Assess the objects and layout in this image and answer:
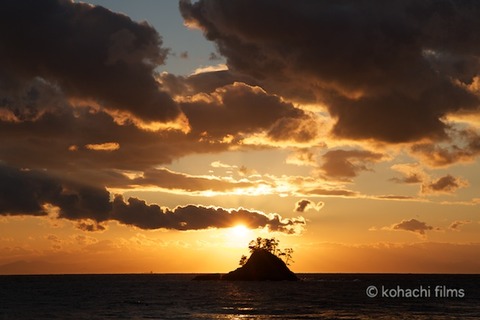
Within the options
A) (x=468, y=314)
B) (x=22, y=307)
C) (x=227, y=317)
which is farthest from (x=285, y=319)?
(x=22, y=307)

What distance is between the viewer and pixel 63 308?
124m

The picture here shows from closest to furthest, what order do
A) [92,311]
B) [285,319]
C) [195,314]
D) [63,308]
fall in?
1. [285,319]
2. [195,314]
3. [92,311]
4. [63,308]

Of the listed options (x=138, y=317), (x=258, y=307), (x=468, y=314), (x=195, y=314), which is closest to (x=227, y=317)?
(x=195, y=314)

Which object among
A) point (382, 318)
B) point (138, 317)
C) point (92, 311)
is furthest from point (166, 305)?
point (382, 318)

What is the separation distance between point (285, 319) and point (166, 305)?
3811 cm

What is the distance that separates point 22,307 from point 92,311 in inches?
911

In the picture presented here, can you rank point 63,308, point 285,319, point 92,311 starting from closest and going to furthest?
point 285,319 < point 92,311 < point 63,308

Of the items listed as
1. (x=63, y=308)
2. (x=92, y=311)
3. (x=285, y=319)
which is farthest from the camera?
(x=63, y=308)

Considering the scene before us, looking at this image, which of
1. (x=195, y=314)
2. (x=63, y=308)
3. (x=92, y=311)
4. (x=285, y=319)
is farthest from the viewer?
(x=63, y=308)

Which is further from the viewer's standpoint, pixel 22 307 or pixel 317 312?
pixel 22 307

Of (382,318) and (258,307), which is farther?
(258,307)

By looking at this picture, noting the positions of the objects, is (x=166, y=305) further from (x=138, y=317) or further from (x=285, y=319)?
(x=285, y=319)

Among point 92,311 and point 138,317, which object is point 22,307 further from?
point 138,317

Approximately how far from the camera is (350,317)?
103m
